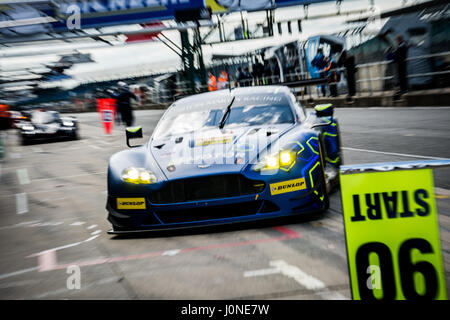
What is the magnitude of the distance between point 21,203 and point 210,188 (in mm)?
4217

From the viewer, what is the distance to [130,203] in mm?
4617

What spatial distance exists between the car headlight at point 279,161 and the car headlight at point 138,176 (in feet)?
2.84

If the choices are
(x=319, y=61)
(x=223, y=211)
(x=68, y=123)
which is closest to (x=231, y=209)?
(x=223, y=211)

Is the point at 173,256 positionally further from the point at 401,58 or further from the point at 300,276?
the point at 401,58

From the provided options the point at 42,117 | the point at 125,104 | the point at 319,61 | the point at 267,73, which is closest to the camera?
the point at 125,104

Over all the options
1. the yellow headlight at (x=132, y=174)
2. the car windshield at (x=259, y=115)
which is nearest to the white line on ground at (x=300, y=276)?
the yellow headlight at (x=132, y=174)

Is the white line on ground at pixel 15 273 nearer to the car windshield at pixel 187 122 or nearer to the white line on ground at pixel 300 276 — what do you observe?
the white line on ground at pixel 300 276

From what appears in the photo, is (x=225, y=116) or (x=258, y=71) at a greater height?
(x=258, y=71)

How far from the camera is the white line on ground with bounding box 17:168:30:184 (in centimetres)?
1023

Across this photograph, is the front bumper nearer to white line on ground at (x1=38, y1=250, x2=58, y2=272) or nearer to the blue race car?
the blue race car

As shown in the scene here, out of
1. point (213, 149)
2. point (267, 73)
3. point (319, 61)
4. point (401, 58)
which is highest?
point (267, 73)

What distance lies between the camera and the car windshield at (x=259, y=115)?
5.52 m

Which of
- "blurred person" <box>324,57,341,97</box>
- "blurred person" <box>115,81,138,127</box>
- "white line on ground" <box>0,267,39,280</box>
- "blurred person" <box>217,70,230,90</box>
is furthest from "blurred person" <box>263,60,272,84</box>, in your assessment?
"white line on ground" <box>0,267,39,280</box>

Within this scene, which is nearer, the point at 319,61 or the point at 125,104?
the point at 125,104
